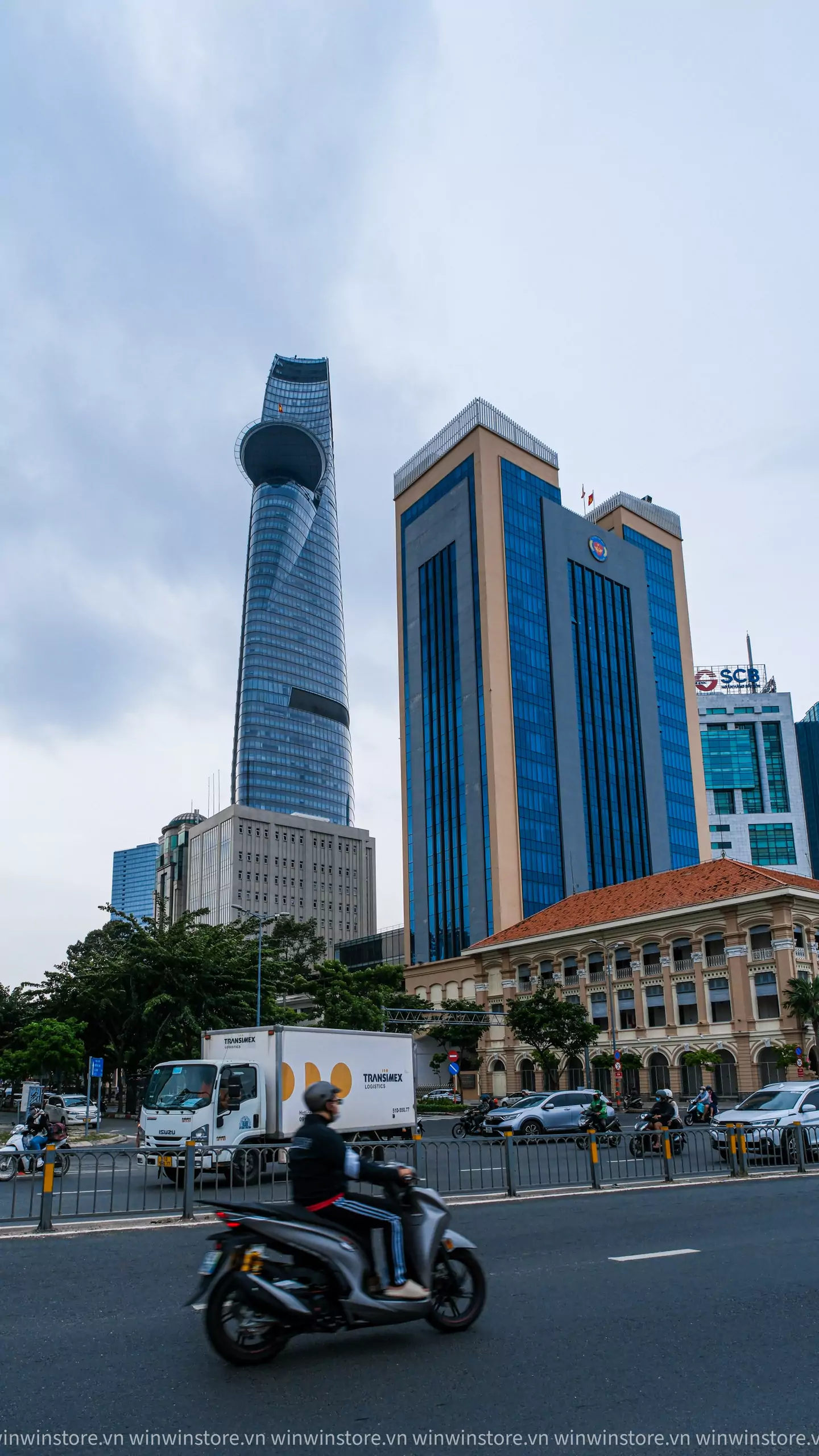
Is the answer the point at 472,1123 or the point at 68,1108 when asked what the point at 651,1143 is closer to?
the point at 472,1123

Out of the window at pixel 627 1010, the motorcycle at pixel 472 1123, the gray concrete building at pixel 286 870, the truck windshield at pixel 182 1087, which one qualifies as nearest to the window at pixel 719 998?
the window at pixel 627 1010

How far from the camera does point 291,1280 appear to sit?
20.0 feet

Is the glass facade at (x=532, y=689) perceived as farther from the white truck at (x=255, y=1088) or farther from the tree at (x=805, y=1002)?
the white truck at (x=255, y=1088)

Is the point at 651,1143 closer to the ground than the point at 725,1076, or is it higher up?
higher up

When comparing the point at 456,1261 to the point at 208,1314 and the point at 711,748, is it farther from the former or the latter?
the point at 711,748

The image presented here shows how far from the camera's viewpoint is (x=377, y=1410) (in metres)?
5.16

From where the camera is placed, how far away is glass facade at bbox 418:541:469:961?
284ft

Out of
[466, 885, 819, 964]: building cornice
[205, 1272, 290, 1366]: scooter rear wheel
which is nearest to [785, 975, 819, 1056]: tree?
[466, 885, 819, 964]: building cornice

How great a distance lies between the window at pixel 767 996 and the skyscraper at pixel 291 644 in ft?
406

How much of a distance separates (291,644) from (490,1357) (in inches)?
6864

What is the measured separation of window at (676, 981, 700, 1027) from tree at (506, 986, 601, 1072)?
14.5 ft

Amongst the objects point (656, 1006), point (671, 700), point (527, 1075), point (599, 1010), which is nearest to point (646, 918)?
point (656, 1006)

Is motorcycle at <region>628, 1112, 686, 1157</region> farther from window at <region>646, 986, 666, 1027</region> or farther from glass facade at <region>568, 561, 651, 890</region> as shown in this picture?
glass facade at <region>568, 561, 651, 890</region>

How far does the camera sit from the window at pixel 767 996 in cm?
4859
